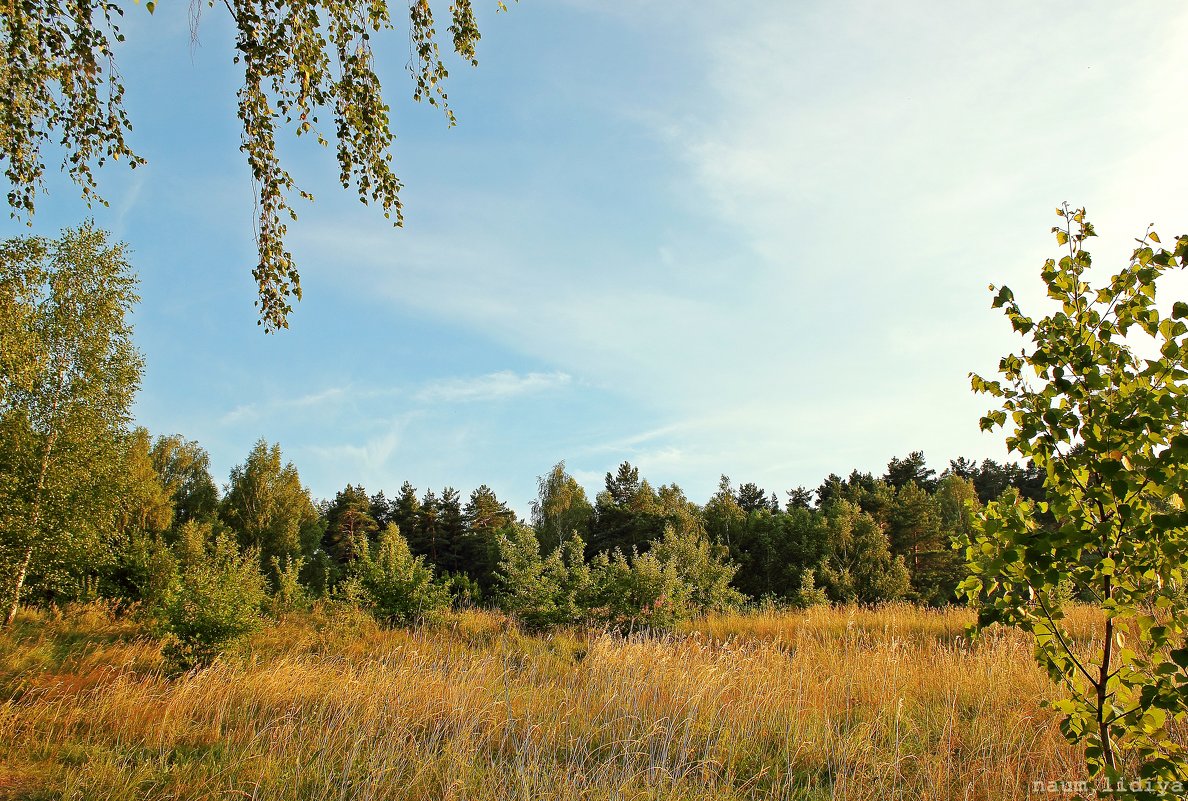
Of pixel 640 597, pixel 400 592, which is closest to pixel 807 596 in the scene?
pixel 640 597

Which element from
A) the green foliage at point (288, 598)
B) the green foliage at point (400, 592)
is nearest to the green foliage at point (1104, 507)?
the green foliage at point (400, 592)

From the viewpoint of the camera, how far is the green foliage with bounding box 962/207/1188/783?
1939mm

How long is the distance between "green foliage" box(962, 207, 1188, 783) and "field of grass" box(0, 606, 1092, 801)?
84.5 inches

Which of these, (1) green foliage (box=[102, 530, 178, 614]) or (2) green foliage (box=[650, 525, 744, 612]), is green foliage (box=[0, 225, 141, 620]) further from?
(2) green foliage (box=[650, 525, 744, 612])

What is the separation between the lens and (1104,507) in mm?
2123

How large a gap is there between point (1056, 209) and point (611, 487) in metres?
49.6

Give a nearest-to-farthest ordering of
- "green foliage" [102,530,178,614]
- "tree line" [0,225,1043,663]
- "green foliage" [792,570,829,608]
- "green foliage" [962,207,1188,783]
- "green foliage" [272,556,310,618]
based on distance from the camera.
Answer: "green foliage" [962,207,1188,783], "tree line" [0,225,1043,663], "green foliage" [272,556,310,618], "green foliage" [102,530,178,614], "green foliage" [792,570,829,608]

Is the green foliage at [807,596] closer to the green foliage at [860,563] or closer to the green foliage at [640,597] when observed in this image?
the green foliage at [860,563]

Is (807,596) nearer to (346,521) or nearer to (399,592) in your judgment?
(399,592)

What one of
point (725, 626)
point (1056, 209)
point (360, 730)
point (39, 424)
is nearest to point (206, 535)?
point (39, 424)

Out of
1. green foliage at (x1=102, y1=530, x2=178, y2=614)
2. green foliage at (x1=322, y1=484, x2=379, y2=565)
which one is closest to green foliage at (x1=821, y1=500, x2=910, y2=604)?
green foliage at (x1=102, y1=530, x2=178, y2=614)

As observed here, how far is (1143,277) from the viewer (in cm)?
206

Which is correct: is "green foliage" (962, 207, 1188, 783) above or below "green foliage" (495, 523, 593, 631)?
above

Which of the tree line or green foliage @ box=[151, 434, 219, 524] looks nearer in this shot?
the tree line
